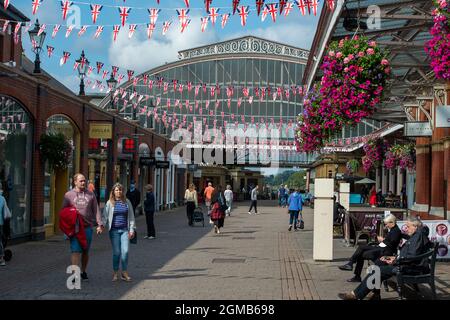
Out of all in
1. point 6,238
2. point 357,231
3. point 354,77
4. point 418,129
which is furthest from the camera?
point 418,129

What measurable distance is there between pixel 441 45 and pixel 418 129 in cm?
832

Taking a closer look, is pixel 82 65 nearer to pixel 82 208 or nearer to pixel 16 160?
pixel 16 160

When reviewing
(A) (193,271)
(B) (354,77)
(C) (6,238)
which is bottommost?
(A) (193,271)

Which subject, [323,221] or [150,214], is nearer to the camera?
[323,221]

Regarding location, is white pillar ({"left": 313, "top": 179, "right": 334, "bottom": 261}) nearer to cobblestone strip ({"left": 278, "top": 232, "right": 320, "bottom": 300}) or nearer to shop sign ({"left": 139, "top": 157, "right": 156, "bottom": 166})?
cobblestone strip ({"left": 278, "top": 232, "right": 320, "bottom": 300})

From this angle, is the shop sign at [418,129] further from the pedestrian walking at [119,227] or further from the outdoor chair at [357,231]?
the pedestrian walking at [119,227]

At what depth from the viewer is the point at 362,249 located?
1080cm

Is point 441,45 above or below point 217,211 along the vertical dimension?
above

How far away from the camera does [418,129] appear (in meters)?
17.1

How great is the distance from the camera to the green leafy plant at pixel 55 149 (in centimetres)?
1792

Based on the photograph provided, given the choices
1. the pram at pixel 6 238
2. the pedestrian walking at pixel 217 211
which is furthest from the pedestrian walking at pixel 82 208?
the pedestrian walking at pixel 217 211

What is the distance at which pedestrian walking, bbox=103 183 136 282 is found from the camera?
10344mm

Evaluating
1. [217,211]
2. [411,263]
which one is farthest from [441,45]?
[217,211]
